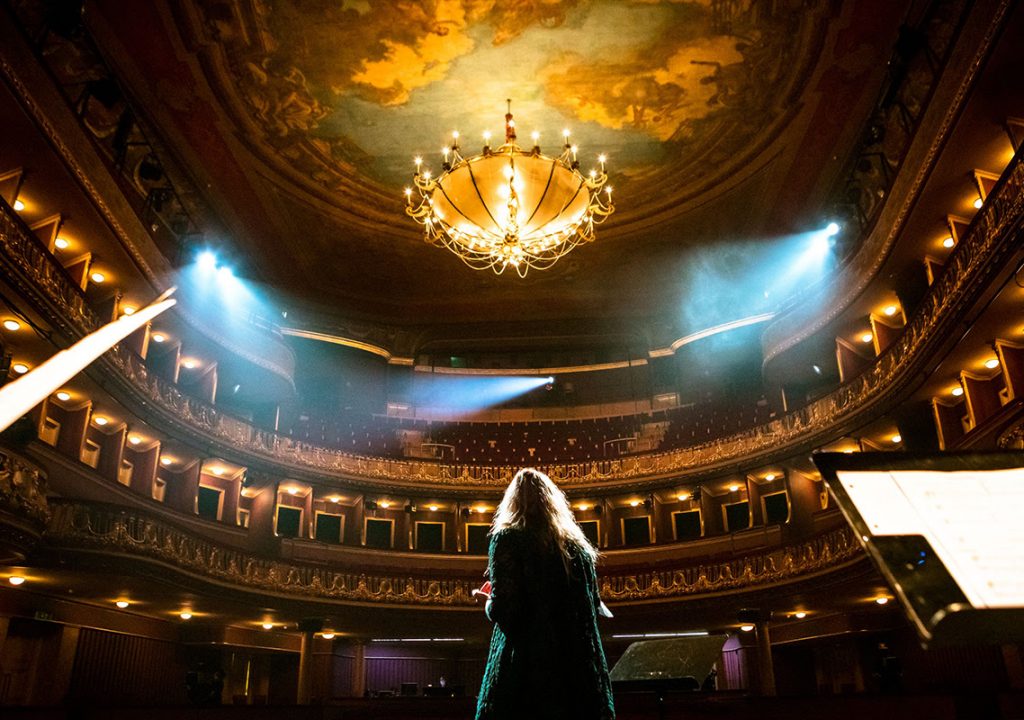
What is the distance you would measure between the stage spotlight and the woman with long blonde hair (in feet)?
54.6

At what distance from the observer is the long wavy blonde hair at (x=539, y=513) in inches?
122

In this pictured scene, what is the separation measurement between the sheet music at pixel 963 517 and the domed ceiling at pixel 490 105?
1176 cm

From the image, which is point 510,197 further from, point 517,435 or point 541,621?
point 517,435

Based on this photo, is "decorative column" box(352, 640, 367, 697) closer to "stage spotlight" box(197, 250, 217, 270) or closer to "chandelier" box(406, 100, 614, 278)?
"stage spotlight" box(197, 250, 217, 270)

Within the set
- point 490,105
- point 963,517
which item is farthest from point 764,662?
point 963,517

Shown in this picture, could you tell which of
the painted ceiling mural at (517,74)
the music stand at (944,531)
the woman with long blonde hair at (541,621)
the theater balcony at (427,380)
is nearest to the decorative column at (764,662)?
the theater balcony at (427,380)

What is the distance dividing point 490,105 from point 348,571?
10763 mm

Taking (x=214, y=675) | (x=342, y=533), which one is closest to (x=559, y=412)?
(x=342, y=533)

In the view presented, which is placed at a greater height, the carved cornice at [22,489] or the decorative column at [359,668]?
the carved cornice at [22,489]

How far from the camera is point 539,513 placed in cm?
314

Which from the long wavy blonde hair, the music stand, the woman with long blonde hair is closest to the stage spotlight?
the long wavy blonde hair

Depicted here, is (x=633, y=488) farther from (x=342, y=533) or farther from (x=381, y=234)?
(x=381, y=234)

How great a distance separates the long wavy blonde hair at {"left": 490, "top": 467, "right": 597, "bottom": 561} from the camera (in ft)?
10.1

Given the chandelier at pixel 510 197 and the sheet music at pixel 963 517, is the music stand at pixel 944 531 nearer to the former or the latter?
the sheet music at pixel 963 517
